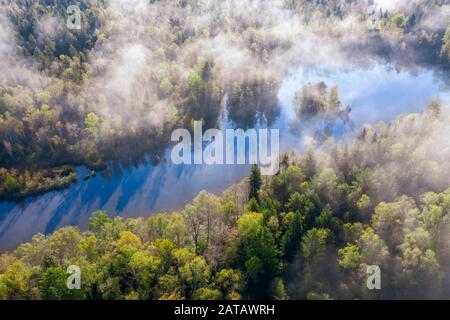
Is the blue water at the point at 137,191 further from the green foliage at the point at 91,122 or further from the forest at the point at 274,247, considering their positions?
the forest at the point at 274,247

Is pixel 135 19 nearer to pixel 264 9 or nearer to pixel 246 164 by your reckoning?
pixel 264 9

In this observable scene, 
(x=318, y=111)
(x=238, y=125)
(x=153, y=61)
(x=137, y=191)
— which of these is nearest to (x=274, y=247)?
(x=137, y=191)

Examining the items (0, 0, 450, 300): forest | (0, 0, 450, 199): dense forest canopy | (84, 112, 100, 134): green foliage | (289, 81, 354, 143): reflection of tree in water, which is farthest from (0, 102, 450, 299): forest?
(84, 112, 100, 134): green foliage

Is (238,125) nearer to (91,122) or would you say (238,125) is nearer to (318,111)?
(318,111)

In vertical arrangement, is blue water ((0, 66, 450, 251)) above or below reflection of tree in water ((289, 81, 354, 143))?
below

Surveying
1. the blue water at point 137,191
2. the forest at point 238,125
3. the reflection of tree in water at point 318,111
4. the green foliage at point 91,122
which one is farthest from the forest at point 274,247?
the green foliage at point 91,122

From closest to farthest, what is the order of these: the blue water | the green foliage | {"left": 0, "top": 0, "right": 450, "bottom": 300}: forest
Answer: {"left": 0, "top": 0, "right": 450, "bottom": 300}: forest, the blue water, the green foliage

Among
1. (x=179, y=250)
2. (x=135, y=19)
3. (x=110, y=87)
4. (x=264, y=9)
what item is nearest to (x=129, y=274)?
(x=179, y=250)

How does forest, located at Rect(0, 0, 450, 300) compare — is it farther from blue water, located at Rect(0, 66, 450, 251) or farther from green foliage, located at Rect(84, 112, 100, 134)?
blue water, located at Rect(0, 66, 450, 251)
